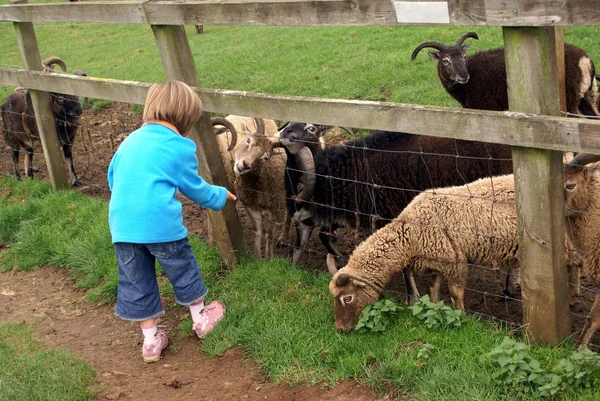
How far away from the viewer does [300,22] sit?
14.2 ft

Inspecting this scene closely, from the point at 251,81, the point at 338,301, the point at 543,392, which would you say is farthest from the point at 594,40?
the point at 543,392

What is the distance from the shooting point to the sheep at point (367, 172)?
6031 mm

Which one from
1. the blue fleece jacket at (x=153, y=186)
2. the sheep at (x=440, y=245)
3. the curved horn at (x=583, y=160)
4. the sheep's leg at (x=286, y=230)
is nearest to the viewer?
the curved horn at (x=583, y=160)

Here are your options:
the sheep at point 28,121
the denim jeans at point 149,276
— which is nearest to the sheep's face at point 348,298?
the denim jeans at point 149,276


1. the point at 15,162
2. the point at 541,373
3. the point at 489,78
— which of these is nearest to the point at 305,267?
the point at 541,373

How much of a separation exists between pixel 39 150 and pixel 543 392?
949cm

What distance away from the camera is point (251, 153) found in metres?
6.72

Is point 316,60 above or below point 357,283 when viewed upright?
above

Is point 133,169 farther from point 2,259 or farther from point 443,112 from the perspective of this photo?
point 2,259

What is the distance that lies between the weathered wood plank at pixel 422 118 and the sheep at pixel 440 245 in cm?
102

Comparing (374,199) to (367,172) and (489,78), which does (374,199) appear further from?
(489,78)

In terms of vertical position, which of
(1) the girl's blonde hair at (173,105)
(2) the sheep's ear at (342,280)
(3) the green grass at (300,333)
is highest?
(1) the girl's blonde hair at (173,105)

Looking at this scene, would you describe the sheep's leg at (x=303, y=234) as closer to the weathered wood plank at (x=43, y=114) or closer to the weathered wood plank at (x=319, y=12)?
the weathered wood plank at (x=319, y=12)

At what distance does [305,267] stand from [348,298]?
1233 mm
